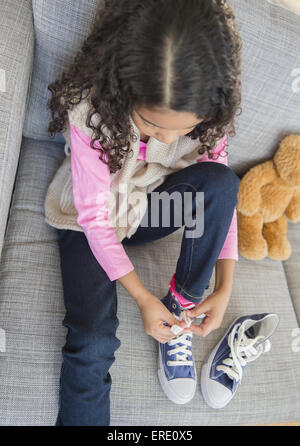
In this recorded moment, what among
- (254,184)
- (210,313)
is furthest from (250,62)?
(210,313)

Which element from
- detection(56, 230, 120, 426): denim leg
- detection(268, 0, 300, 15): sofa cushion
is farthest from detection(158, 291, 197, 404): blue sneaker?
detection(268, 0, 300, 15): sofa cushion

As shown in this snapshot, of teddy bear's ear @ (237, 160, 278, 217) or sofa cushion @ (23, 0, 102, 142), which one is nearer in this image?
sofa cushion @ (23, 0, 102, 142)

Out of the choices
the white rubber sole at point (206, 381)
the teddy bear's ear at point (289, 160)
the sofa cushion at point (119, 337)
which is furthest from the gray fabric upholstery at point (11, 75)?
the teddy bear's ear at point (289, 160)

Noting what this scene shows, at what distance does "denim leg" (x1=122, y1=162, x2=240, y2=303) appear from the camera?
30.5 inches

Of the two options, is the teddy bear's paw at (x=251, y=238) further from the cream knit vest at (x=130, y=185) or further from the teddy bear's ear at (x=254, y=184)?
the cream knit vest at (x=130, y=185)

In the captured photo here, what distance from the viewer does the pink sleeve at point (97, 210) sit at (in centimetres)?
75

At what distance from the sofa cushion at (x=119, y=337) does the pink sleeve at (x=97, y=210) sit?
119mm

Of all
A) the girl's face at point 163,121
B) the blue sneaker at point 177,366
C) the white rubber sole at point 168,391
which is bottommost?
the white rubber sole at point 168,391

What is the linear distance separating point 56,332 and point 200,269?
0.32m

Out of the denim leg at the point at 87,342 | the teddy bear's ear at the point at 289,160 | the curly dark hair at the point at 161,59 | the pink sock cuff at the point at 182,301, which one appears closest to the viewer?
the curly dark hair at the point at 161,59

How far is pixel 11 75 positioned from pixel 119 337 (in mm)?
562

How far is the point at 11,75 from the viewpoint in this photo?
72 cm

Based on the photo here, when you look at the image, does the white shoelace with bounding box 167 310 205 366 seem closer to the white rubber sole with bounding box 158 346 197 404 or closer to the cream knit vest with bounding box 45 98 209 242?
the white rubber sole with bounding box 158 346 197 404

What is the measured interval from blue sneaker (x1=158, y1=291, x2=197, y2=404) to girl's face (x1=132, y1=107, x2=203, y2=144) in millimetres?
356
